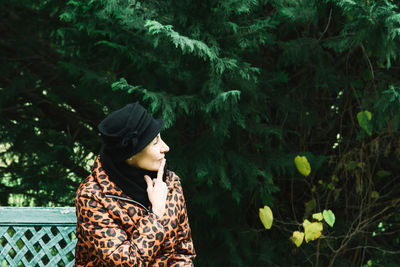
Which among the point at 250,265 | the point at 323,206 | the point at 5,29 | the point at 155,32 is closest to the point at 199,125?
the point at 155,32

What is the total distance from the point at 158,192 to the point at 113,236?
11.0 inches

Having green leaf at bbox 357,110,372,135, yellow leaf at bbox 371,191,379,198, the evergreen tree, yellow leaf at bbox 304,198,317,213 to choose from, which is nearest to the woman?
the evergreen tree

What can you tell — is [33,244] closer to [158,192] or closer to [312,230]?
[158,192]

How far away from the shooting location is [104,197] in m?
2.17

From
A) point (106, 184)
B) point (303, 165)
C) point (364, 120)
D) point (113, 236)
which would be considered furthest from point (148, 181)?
point (364, 120)

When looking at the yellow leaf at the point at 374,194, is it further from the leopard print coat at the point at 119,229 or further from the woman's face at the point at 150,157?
the woman's face at the point at 150,157

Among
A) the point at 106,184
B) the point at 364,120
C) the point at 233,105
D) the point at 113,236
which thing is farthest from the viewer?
the point at 364,120

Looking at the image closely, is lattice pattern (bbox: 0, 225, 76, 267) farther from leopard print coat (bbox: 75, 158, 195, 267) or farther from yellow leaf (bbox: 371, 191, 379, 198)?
yellow leaf (bbox: 371, 191, 379, 198)

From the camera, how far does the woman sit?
2080 mm

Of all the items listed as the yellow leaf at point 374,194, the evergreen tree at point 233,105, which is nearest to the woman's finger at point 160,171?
the evergreen tree at point 233,105

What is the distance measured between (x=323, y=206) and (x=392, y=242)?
79 centimetres

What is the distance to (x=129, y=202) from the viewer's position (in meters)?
2.21

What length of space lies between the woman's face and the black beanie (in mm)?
51

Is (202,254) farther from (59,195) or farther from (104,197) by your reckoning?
(104,197)
